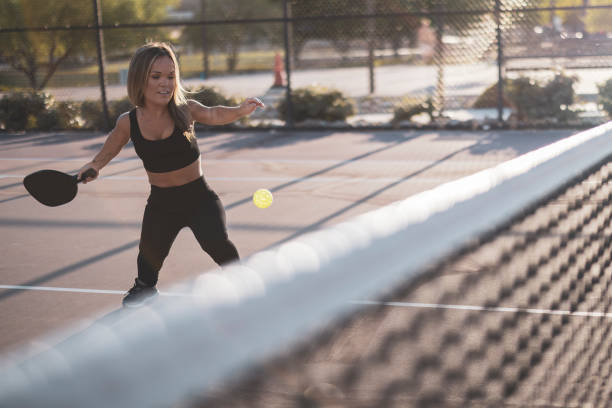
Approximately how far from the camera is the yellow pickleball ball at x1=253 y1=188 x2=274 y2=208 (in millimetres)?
9062

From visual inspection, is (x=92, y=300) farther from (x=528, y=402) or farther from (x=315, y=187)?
(x=315, y=187)

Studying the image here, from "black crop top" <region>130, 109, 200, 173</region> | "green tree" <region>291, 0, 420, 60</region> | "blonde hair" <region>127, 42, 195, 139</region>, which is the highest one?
"green tree" <region>291, 0, 420, 60</region>

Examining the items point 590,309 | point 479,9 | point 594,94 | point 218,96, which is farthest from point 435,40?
point 590,309

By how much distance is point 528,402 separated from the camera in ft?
11.8

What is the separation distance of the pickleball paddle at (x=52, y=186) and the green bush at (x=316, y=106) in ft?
38.0

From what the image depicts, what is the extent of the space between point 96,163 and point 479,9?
39.4ft

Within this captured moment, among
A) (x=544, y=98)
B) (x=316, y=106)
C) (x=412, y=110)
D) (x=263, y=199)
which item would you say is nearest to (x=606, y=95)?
(x=544, y=98)

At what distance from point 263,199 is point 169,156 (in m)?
4.28

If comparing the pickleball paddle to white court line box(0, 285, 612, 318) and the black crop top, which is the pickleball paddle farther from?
white court line box(0, 285, 612, 318)

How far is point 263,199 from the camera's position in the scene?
29.9ft

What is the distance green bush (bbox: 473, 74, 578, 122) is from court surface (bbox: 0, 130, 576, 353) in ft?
2.00

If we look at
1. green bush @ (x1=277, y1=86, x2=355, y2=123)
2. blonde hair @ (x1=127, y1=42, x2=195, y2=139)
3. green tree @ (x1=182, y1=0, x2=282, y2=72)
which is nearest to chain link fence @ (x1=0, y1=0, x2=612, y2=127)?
green bush @ (x1=277, y1=86, x2=355, y2=123)

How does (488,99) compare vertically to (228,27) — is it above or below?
below

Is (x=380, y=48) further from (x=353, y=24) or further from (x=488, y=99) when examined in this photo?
(x=488, y=99)
